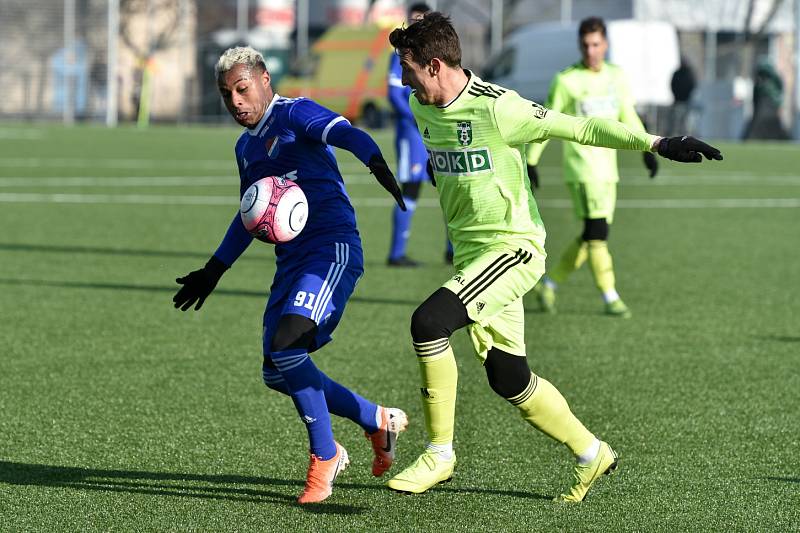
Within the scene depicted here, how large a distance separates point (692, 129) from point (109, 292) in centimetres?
3366

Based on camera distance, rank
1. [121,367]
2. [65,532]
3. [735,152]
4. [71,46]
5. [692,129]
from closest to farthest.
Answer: [65,532], [121,367], [735,152], [692,129], [71,46]

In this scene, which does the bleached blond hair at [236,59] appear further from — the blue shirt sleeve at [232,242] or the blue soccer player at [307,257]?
the blue shirt sleeve at [232,242]

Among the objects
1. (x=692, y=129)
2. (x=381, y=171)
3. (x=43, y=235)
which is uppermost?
(x=381, y=171)

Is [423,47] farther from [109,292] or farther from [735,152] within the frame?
[735,152]

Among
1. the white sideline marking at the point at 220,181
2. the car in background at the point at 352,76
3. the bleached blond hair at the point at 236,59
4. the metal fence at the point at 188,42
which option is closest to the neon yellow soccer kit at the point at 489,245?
the bleached blond hair at the point at 236,59

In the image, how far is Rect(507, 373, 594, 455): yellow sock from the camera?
541cm

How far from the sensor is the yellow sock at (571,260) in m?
10.6

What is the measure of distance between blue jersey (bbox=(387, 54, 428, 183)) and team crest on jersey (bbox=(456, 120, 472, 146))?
25.6ft

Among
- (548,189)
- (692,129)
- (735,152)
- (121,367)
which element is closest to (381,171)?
(121,367)

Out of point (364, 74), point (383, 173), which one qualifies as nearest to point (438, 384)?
point (383, 173)

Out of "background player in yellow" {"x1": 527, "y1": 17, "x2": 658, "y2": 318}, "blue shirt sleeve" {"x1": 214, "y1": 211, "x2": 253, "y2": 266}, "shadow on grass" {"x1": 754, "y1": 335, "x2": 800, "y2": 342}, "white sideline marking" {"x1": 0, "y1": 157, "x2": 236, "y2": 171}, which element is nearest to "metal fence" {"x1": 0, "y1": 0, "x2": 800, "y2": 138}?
"white sideline marking" {"x1": 0, "y1": 157, "x2": 236, "y2": 171}

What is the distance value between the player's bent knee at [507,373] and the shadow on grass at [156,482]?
72 centimetres

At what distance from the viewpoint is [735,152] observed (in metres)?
34.8

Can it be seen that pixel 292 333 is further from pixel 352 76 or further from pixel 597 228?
pixel 352 76
